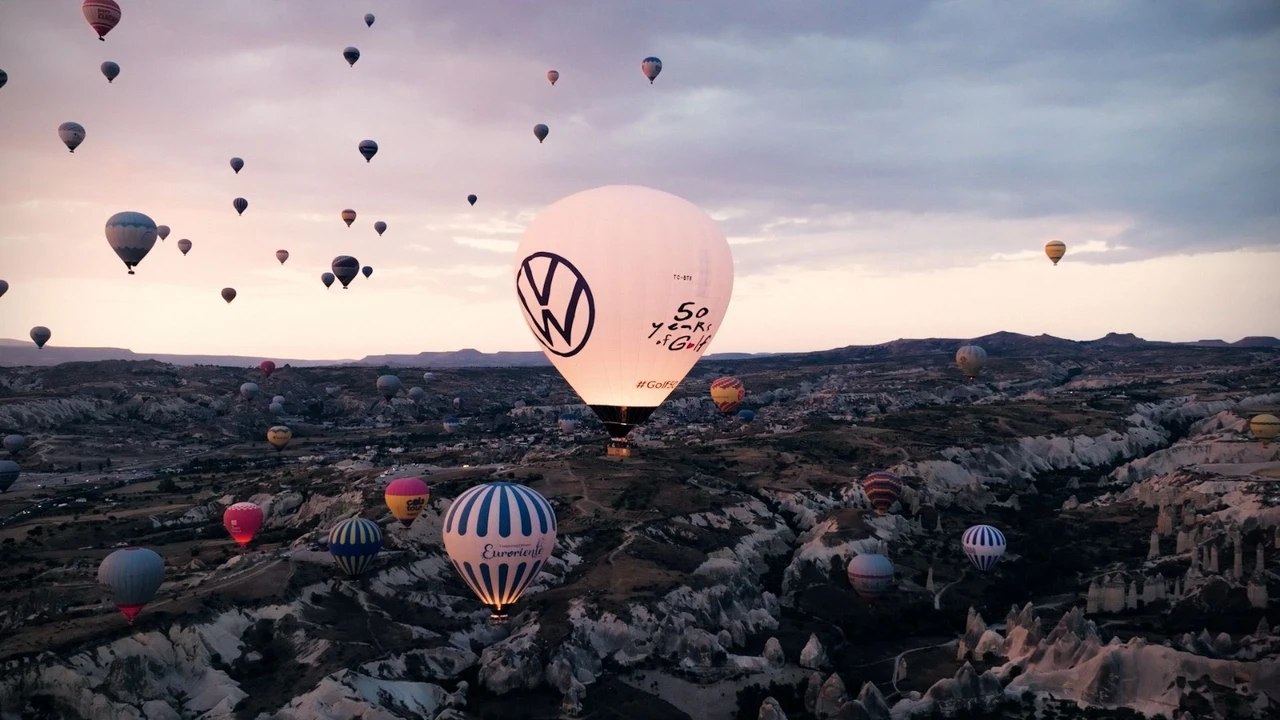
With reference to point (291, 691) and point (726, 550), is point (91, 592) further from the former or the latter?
point (726, 550)

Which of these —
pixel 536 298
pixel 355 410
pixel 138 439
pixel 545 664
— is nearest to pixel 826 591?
pixel 545 664

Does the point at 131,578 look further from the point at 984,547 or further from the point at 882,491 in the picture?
the point at 882,491

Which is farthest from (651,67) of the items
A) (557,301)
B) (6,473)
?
(6,473)

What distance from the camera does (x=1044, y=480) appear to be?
110062 mm

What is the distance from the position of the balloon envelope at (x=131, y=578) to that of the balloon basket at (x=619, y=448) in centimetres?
2160

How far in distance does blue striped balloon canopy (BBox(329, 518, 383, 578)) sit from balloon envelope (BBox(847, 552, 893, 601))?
28.3 metres

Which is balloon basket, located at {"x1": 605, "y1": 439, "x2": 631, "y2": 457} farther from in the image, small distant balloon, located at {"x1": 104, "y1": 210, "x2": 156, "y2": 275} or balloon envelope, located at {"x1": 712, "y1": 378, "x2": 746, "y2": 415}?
balloon envelope, located at {"x1": 712, "y1": 378, "x2": 746, "y2": 415}

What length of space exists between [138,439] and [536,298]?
4571 inches

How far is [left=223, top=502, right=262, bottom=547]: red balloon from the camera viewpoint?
2630 inches

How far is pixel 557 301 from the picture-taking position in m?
46.1

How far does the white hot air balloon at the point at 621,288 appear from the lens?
148 feet

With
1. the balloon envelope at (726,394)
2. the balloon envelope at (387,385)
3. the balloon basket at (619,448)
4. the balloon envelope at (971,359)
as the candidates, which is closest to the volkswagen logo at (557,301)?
the balloon basket at (619,448)

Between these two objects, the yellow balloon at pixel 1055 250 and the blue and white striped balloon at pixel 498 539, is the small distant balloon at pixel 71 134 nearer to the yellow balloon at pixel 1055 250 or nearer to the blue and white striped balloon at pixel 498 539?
the blue and white striped balloon at pixel 498 539

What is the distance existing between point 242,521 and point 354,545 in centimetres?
1491
